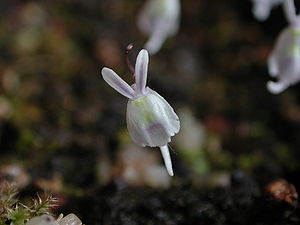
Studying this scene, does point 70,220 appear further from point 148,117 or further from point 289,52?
point 289,52

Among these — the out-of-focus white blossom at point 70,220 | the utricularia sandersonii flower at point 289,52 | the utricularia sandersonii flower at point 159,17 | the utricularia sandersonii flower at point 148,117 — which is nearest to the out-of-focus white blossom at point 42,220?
the out-of-focus white blossom at point 70,220

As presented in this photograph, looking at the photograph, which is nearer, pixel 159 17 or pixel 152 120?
pixel 152 120

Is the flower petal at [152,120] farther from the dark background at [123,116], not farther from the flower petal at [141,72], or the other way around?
the dark background at [123,116]

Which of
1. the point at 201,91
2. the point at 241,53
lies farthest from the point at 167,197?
the point at 241,53

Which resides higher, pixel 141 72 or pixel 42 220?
pixel 141 72

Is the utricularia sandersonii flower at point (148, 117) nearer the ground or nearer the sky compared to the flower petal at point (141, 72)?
nearer the ground

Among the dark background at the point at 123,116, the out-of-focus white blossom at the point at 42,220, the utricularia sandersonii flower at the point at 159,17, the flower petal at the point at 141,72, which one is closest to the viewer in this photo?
the out-of-focus white blossom at the point at 42,220

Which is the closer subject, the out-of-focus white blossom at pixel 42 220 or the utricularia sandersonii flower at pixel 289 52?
the out-of-focus white blossom at pixel 42 220

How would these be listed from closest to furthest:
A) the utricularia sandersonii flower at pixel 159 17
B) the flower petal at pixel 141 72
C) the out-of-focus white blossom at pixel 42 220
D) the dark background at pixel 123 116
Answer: the out-of-focus white blossom at pixel 42 220
the flower petal at pixel 141 72
the dark background at pixel 123 116
the utricularia sandersonii flower at pixel 159 17

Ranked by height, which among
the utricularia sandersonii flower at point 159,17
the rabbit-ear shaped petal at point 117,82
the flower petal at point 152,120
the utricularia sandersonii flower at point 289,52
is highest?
the utricularia sandersonii flower at point 159,17

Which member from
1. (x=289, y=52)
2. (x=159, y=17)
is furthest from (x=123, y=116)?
(x=289, y=52)
